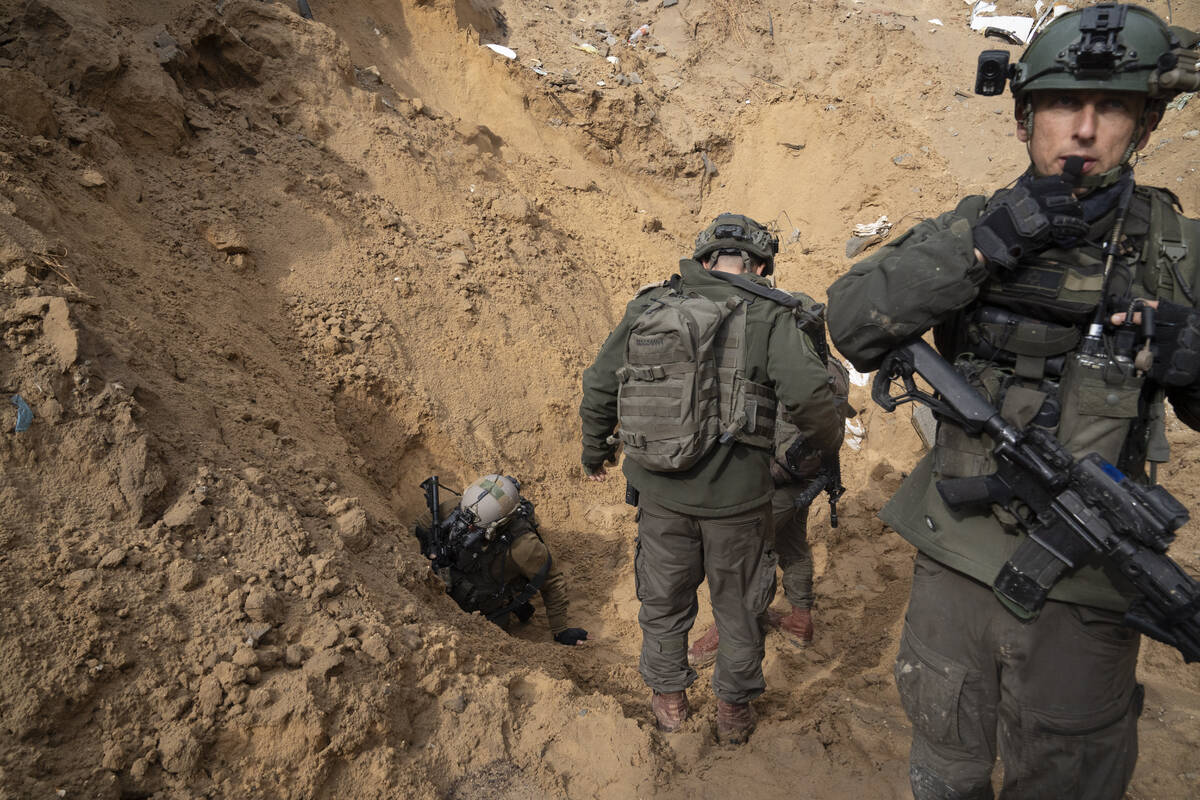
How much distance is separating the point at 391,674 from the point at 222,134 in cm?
499

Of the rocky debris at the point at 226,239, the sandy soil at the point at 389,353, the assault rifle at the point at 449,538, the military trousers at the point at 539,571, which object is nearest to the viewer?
the sandy soil at the point at 389,353

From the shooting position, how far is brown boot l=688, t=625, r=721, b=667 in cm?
400

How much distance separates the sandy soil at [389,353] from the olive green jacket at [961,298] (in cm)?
135

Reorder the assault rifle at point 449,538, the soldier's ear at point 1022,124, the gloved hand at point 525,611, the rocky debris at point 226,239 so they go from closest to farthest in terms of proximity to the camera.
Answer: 1. the soldier's ear at point 1022,124
2. the assault rifle at point 449,538
3. the gloved hand at point 525,611
4. the rocky debris at point 226,239

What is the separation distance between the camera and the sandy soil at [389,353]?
2430 millimetres

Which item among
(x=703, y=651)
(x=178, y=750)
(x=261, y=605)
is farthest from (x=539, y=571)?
(x=178, y=750)

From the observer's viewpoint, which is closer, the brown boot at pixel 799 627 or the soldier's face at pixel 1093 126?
the soldier's face at pixel 1093 126

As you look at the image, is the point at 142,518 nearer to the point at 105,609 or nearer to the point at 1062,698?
the point at 105,609

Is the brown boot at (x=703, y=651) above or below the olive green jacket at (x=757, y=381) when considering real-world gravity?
below

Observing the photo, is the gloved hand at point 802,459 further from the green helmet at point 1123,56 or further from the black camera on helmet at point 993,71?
the green helmet at point 1123,56

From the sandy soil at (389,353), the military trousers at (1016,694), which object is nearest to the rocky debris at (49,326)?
the sandy soil at (389,353)

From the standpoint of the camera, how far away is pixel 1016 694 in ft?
5.78

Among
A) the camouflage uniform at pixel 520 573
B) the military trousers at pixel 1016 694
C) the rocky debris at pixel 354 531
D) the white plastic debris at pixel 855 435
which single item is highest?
the military trousers at pixel 1016 694

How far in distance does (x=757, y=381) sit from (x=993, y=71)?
1.31m
